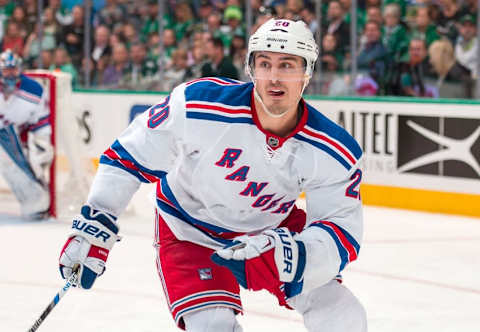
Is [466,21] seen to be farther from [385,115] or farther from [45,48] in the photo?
[45,48]

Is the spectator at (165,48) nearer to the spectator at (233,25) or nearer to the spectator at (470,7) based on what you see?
the spectator at (233,25)

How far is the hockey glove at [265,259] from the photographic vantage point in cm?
217

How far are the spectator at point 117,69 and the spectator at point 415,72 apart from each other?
2933mm

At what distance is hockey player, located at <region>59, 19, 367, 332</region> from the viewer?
2400 mm

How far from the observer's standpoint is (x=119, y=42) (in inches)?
355

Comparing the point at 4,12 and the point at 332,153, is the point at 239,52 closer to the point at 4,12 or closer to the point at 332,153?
the point at 4,12

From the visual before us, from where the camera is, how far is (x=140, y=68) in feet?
28.7

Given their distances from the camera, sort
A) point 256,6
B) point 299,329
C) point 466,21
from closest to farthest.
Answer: point 299,329 → point 466,21 → point 256,6

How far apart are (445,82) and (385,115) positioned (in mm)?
527

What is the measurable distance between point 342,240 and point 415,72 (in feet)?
15.6

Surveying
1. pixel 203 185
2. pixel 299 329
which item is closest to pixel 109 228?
pixel 203 185

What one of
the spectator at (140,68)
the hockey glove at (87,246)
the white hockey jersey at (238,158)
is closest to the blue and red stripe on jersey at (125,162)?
the white hockey jersey at (238,158)

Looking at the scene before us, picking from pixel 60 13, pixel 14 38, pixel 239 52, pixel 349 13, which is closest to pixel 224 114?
pixel 349 13

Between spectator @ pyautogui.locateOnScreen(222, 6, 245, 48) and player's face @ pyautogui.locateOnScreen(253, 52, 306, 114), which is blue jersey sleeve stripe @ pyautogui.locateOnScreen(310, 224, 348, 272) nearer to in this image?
player's face @ pyautogui.locateOnScreen(253, 52, 306, 114)
